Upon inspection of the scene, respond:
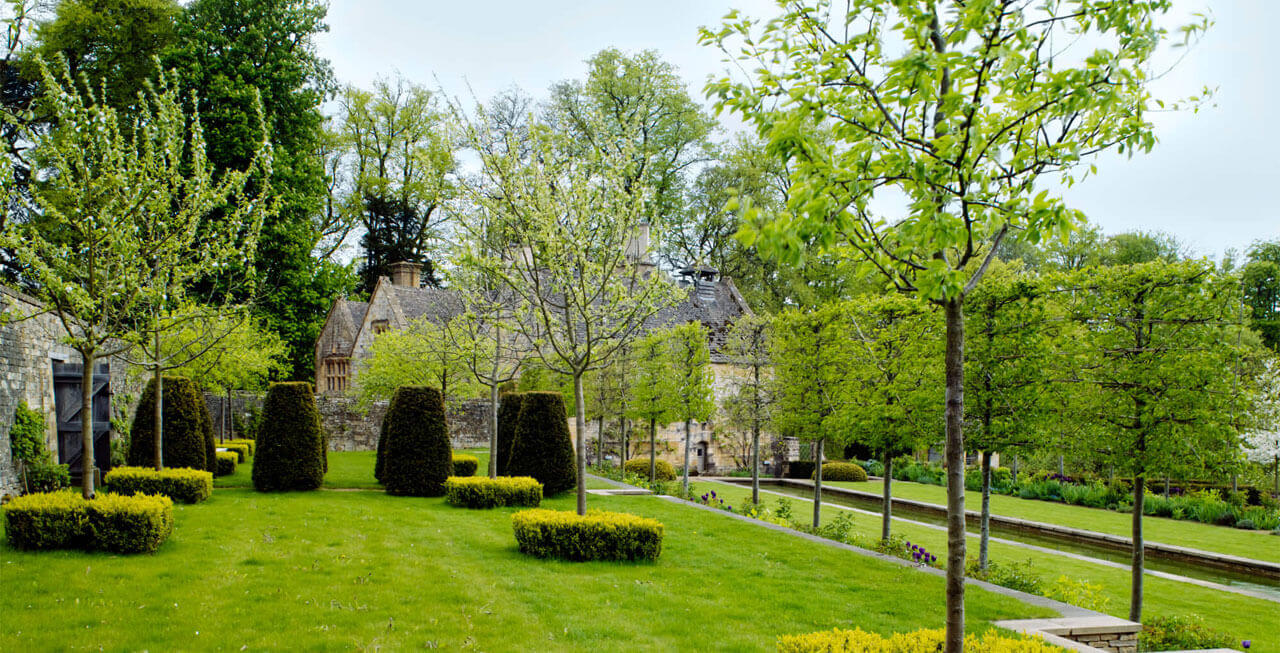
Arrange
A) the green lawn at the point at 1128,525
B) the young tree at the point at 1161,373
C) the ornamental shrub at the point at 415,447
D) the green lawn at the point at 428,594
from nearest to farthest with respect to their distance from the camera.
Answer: the green lawn at the point at 428,594 < the young tree at the point at 1161,373 < the ornamental shrub at the point at 415,447 < the green lawn at the point at 1128,525

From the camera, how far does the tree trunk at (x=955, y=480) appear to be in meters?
4.23

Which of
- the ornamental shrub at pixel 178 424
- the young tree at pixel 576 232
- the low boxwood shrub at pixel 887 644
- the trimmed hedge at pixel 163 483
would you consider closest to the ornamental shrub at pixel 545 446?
the young tree at pixel 576 232

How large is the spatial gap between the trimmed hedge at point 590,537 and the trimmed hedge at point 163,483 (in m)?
6.43

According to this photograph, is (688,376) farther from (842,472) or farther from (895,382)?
(842,472)

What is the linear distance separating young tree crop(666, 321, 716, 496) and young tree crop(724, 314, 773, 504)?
2.37 ft

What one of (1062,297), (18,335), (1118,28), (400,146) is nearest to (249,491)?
(18,335)

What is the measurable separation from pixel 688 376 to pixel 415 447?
7.93 metres

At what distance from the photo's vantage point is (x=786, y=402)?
55.3ft

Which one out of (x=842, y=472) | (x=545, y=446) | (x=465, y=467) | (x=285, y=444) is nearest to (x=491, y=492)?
(x=545, y=446)

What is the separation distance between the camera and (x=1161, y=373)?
29.8 ft

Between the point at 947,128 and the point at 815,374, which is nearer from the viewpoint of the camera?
the point at 947,128

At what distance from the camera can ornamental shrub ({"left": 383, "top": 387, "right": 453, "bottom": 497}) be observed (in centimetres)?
1553

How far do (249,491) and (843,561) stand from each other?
11.4 metres

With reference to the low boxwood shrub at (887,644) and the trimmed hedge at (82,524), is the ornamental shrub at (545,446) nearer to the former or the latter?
the trimmed hedge at (82,524)
